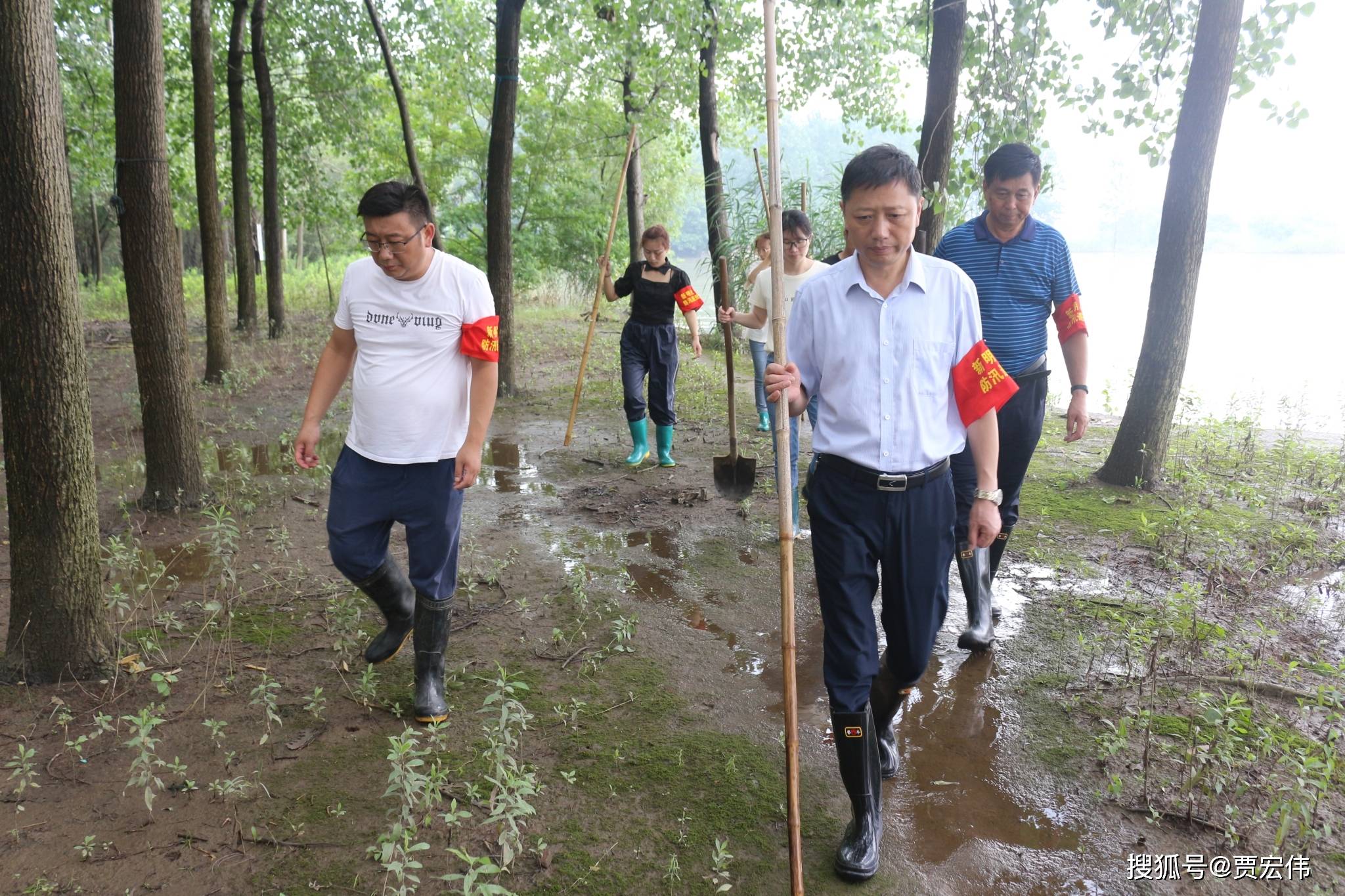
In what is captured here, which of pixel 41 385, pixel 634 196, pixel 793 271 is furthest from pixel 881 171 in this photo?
pixel 634 196

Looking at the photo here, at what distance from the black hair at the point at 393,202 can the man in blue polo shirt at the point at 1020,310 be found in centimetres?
245

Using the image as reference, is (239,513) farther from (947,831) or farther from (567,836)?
(947,831)

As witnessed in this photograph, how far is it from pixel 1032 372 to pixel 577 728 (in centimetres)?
263

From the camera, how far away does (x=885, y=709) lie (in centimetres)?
321

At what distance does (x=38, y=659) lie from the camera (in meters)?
3.84

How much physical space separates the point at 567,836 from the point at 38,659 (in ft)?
8.18

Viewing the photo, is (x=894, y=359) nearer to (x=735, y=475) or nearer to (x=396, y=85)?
(x=735, y=475)

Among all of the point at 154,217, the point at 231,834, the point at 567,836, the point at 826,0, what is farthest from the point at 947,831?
the point at 826,0

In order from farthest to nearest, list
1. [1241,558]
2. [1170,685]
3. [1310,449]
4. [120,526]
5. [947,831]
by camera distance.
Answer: [1310,449] < [120,526] < [1241,558] < [1170,685] < [947,831]

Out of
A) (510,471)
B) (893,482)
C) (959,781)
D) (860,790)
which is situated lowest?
(959,781)

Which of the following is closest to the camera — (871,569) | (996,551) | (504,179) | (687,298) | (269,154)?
(871,569)

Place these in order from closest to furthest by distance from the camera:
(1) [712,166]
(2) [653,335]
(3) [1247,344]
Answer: (2) [653,335] → (1) [712,166] → (3) [1247,344]

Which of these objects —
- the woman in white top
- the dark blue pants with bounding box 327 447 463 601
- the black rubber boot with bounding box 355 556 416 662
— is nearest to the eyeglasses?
the dark blue pants with bounding box 327 447 463 601

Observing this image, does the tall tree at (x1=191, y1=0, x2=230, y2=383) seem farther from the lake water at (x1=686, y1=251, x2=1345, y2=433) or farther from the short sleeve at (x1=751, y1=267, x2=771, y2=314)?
the lake water at (x1=686, y1=251, x2=1345, y2=433)
